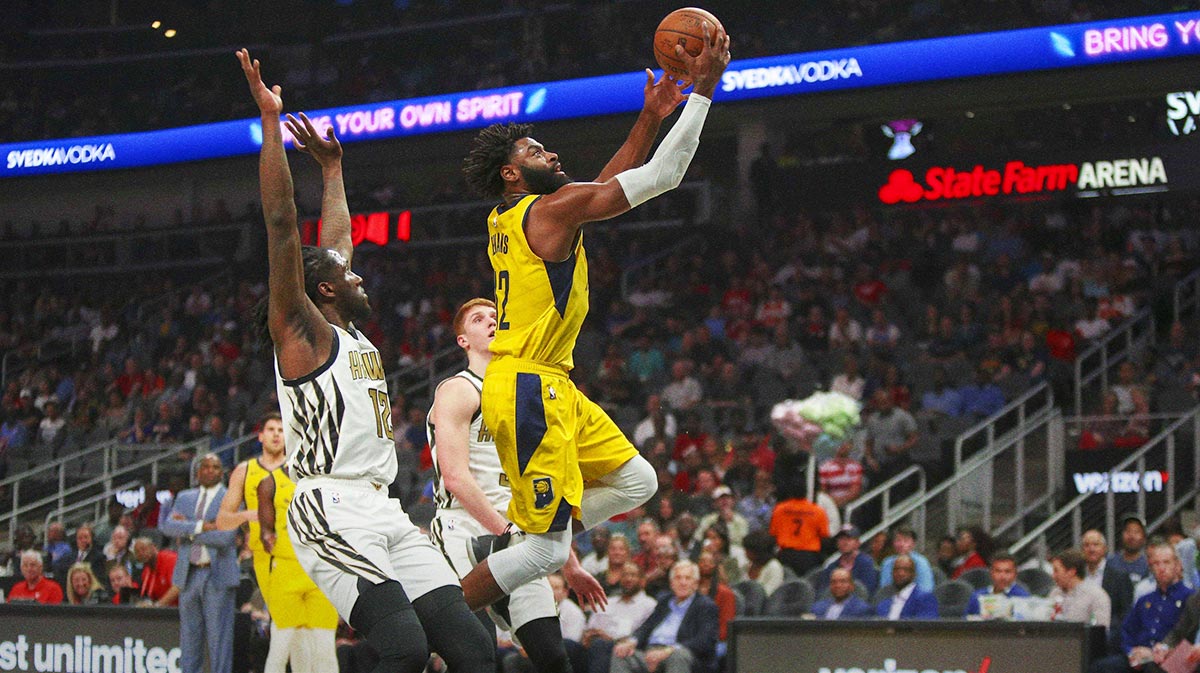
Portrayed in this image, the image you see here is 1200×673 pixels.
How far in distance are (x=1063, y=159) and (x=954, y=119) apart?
14.7 ft

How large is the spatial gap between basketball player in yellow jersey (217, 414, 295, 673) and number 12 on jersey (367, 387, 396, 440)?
3.48m

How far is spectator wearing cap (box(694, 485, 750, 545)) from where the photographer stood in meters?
12.4

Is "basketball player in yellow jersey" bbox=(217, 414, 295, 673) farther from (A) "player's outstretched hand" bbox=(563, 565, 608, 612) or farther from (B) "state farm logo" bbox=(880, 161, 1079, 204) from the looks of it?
(B) "state farm logo" bbox=(880, 161, 1079, 204)

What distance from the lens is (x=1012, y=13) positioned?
58.9 feet

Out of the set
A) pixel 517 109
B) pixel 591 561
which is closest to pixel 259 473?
pixel 591 561

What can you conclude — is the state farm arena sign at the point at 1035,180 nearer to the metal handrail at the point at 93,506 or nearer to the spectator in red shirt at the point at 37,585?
the metal handrail at the point at 93,506

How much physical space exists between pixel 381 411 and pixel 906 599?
5726mm

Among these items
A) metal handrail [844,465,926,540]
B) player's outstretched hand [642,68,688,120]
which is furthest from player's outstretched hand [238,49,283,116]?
metal handrail [844,465,926,540]

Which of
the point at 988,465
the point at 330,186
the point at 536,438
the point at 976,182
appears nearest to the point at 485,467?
the point at 536,438

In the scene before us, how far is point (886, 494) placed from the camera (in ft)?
43.2

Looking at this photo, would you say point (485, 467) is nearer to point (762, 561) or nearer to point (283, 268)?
point (283, 268)

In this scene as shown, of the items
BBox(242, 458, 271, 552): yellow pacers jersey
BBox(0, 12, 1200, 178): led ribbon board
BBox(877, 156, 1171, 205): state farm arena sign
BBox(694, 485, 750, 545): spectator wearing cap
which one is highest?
BBox(0, 12, 1200, 178): led ribbon board

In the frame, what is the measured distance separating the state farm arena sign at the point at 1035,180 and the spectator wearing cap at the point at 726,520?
6854 mm

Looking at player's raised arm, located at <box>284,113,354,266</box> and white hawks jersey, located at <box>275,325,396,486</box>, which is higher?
player's raised arm, located at <box>284,113,354,266</box>
